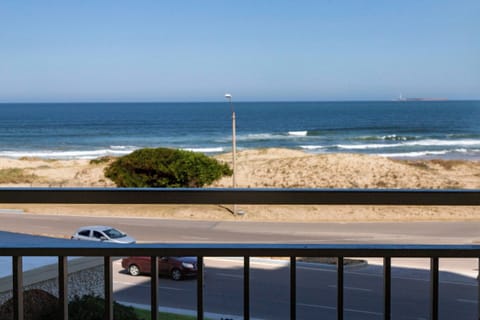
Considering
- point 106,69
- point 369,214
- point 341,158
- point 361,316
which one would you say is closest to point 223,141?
point 341,158

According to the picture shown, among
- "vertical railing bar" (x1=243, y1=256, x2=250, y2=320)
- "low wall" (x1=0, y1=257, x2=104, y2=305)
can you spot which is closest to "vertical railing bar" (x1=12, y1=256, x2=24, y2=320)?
"vertical railing bar" (x1=243, y1=256, x2=250, y2=320)

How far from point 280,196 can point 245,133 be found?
122ft

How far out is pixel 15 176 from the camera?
22.4 metres

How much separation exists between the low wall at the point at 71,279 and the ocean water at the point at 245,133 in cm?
2473

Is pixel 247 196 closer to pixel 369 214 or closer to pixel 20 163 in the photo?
pixel 369 214

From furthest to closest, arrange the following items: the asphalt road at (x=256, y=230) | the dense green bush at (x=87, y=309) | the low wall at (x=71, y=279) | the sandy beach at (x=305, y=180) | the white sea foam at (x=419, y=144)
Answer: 1. the white sea foam at (x=419, y=144)
2. the sandy beach at (x=305, y=180)
3. the asphalt road at (x=256, y=230)
4. the low wall at (x=71, y=279)
5. the dense green bush at (x=87, y=309)

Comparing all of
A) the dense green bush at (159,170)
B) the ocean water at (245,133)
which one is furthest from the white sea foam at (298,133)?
the dense green bush at (159,170)

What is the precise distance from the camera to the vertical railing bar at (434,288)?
1.27 metres

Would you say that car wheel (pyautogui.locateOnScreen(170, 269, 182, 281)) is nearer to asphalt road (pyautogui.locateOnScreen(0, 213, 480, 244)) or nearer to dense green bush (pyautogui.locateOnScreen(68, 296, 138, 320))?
dense green bush (pyautogui.locateOnScreen(68, 296, 138, 320))

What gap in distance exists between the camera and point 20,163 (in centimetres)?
2694

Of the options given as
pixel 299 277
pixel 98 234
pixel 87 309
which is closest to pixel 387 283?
pixel 87 309

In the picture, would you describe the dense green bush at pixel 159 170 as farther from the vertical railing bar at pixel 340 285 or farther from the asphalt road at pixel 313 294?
the vertical railing bar at pixel 340 285

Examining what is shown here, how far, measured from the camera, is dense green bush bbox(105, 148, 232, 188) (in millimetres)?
14094

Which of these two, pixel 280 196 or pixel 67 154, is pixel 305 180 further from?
pixel 280 196
